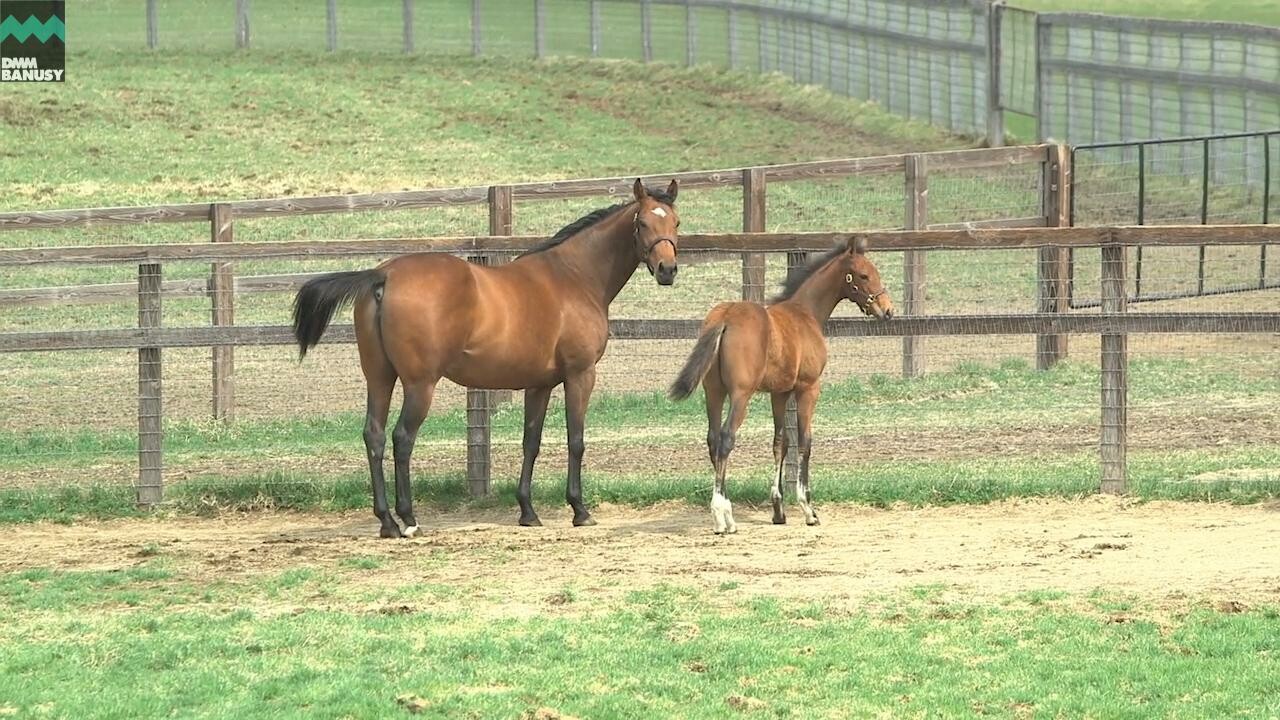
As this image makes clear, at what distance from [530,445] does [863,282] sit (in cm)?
232

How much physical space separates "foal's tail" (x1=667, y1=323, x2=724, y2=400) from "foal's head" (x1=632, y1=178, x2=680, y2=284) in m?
0.52

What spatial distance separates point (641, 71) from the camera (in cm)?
3550

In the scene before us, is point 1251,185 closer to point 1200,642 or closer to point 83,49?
point 1200,642

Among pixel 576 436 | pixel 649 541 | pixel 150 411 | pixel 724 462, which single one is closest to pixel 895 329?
pixel 724 462

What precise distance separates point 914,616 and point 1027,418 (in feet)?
22.7

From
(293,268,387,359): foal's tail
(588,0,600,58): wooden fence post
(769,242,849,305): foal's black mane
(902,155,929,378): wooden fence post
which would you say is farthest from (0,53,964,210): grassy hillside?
(769,242,849,305): foal's black mane

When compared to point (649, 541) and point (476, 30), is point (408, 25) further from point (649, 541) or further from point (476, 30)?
point (649, 541)

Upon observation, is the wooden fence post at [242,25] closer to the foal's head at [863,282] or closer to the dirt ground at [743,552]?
the dirt ground at [743,552]

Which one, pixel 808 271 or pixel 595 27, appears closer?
pixel 808 271

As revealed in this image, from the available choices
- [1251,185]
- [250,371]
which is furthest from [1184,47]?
[250,371]

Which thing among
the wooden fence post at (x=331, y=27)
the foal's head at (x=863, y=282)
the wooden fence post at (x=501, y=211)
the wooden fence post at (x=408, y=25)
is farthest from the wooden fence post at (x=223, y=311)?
the wooden fence post at (x=408, y=25)

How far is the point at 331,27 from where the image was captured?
36.7 m

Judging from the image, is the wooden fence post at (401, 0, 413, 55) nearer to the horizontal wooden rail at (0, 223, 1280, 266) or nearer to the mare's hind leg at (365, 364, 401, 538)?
the horizontal wooden rail at (0, 223, 1280, 266)

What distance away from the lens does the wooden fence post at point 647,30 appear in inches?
1447
